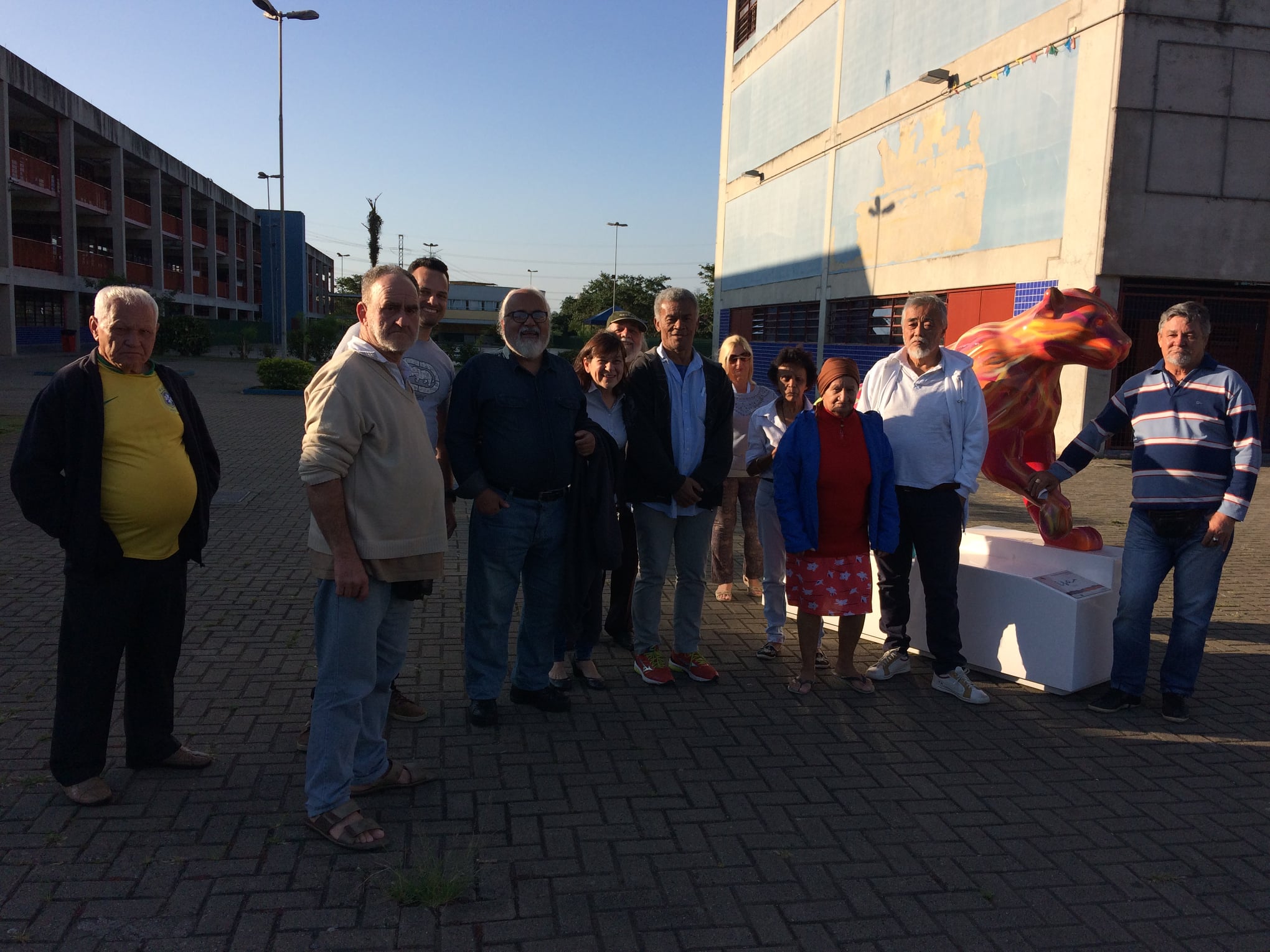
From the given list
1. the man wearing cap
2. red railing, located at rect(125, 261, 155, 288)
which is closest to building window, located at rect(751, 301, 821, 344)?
the man wearing cap

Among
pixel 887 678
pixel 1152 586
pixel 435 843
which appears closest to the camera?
pixel 435 843

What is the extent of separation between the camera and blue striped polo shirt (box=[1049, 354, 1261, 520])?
454 cm

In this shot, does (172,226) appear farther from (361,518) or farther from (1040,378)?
(361,518)

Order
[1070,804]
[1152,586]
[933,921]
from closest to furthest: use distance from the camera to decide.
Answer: [933,921] < [1070,804] < [1152,586]

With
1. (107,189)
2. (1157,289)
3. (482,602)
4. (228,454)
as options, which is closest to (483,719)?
(482,602)

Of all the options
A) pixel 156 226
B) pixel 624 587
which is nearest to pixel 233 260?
pixel 156 226

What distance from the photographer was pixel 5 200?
30.8 m

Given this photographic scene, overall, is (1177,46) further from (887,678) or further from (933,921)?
(933,921)

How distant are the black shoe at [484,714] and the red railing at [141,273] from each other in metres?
44.1

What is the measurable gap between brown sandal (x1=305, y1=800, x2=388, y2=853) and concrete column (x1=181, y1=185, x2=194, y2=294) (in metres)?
53.0

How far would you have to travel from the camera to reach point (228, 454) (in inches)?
531

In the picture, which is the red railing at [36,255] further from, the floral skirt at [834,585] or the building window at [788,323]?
the floral skirt at [834,585]

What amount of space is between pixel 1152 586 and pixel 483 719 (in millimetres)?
3354

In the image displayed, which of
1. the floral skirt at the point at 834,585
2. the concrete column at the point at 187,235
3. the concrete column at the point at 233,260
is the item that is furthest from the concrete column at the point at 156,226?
the floral skirt at the point at 834,585
